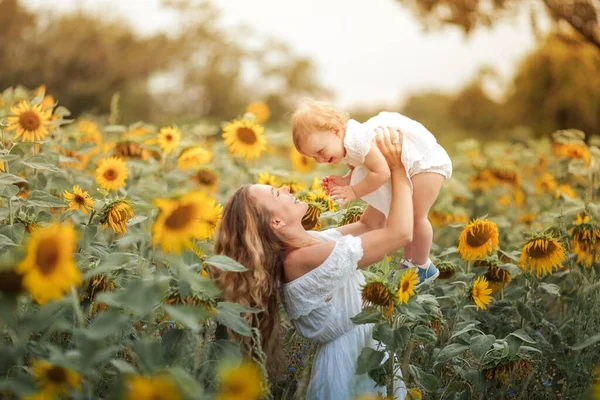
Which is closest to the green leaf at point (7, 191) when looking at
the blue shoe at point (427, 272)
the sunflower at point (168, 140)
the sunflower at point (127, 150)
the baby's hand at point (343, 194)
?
the baby's hand at point (343, 194)

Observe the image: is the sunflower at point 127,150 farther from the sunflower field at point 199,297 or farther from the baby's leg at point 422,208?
the baby's leg at point 422,208

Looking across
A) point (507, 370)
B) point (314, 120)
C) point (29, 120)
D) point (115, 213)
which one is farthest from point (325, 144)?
point (29, 120)

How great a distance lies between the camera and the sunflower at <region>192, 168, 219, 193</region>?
158 inches

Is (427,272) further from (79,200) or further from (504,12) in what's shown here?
(504,12)

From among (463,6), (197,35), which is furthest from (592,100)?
(197,35)

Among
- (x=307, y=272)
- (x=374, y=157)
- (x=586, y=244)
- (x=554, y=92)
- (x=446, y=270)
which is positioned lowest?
(x=554, y=92)

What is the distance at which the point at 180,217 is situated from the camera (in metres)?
1.75

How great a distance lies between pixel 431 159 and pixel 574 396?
40.6 inches

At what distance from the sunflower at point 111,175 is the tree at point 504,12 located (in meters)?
4.38

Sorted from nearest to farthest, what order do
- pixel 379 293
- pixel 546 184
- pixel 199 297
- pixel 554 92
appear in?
pixel 199 297 < pixel 379 293 < pixel 546 184 < pixel 554 92

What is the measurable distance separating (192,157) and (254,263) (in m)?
1.80

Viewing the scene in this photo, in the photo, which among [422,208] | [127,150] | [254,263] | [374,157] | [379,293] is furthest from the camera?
[127,150]

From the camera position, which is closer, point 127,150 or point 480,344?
point 480,344

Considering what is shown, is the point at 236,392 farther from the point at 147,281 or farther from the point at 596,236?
the point at 596,236
